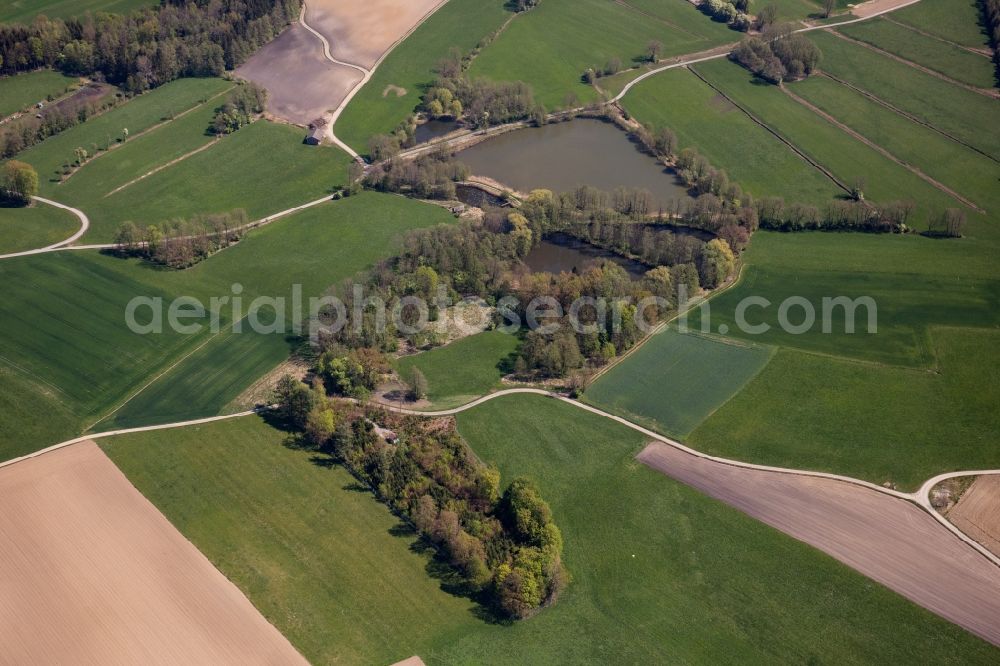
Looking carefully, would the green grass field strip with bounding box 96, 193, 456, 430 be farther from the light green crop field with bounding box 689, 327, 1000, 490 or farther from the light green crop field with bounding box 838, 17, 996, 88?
the light green crop field with bounding box 838, 17, 996, 88

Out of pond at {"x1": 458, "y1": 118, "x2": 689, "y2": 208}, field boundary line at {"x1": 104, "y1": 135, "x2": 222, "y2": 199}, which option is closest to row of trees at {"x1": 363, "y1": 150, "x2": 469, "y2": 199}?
pond at {"x1": 458, "y1": 118, "x2": 689, "y2": 208}

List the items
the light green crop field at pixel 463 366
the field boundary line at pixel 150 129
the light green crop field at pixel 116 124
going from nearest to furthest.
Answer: the light green crop field at pixel 463 366, the field boundary line at pixel 150 129, the light green crop field at pixel 116 124

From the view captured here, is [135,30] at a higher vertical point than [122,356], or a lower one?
higher

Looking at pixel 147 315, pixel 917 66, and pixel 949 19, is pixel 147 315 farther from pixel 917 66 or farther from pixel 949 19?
pixel 949 19

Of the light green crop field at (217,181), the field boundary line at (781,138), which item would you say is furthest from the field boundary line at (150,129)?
the field boundary line at (781,138)

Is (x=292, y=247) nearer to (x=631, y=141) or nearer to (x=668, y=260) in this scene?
(x=668, y=260)

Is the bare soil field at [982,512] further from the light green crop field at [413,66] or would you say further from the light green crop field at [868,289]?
the light green crop field at [413,66]

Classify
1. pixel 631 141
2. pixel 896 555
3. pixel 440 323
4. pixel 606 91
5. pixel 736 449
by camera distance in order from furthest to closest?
pixel 606 91
pixel 631 141
pixel 440 323
pixel 736 449
pixel 896 555

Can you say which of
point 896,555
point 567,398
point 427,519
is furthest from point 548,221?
point 896,555
